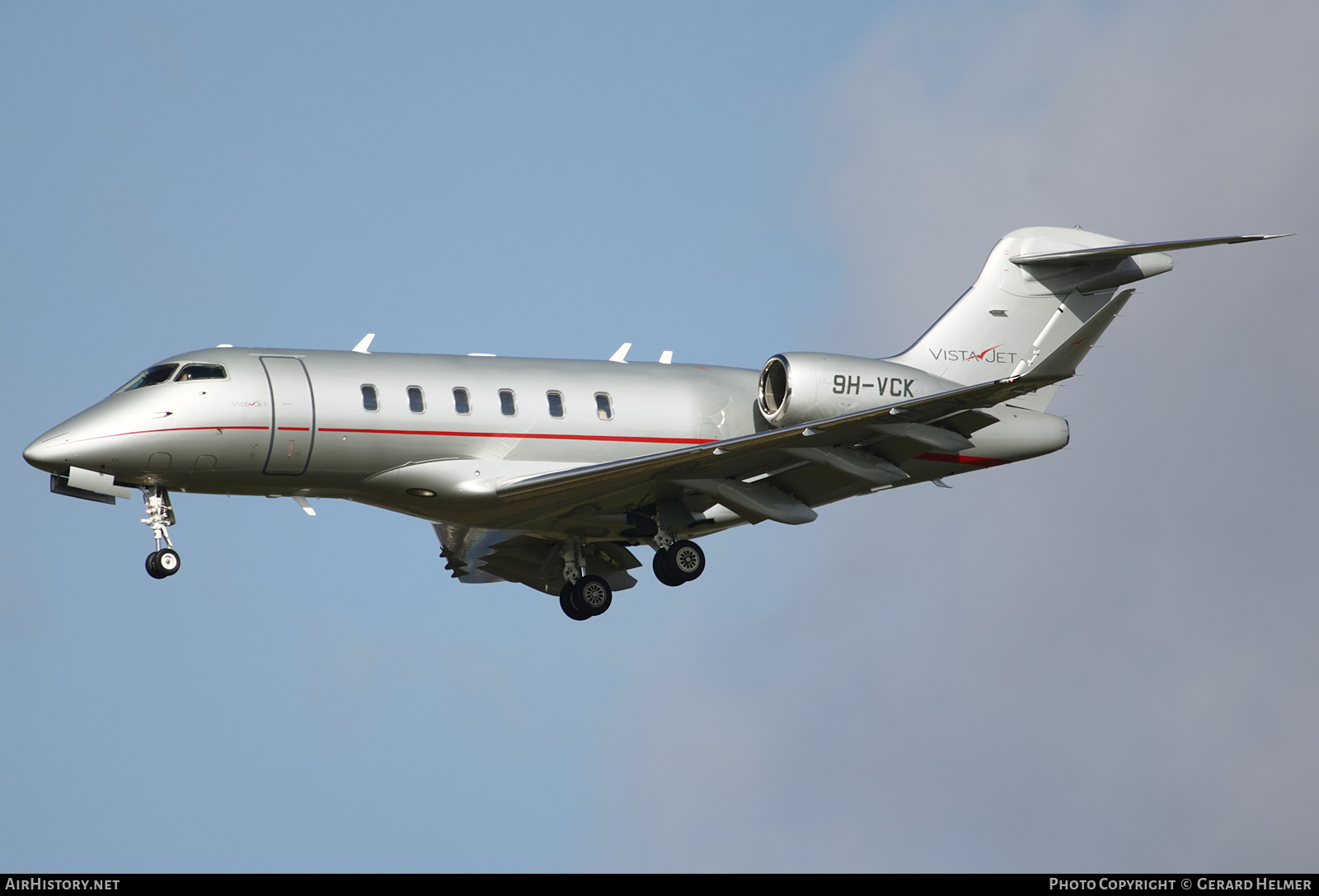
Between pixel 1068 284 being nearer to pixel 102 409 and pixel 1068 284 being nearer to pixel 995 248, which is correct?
pixel 995 248

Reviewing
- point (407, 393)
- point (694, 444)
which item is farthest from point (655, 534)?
point (407, 393)

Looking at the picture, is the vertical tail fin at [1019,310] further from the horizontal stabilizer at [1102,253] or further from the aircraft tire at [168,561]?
the aircraft tire at [168,561]

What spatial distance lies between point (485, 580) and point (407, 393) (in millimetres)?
5944

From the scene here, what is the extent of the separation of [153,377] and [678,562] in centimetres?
775

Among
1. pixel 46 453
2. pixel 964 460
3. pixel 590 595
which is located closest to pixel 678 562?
pixel 590 595

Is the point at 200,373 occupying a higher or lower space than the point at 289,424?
higher

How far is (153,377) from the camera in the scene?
82.1 ft

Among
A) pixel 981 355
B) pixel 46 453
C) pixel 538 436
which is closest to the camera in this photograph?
pixel 46 453

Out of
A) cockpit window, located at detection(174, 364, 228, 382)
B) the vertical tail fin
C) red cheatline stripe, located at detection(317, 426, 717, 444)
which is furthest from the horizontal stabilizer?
cockpit window, located at detection(174, 364, 228, 382)

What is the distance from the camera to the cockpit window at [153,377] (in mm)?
24969

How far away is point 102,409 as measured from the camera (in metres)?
24.8

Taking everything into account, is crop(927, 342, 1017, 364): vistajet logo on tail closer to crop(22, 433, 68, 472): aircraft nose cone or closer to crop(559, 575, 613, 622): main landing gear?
crop(559, 575, 613, 622): main landing gear

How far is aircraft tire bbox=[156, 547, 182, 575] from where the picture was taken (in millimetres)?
24594

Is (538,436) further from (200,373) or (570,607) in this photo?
(200,373)
